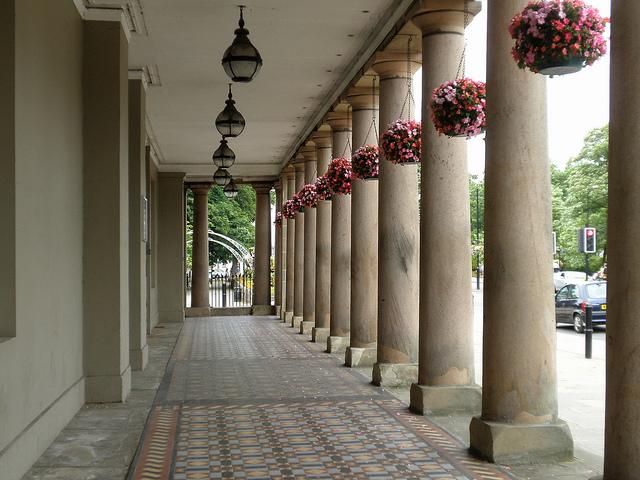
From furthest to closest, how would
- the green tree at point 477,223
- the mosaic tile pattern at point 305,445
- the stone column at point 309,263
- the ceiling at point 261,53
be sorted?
1. the green tree at point 477,223
2. the stone column at point 309,263
3. the ceiling at point 261,53
4. the mosaic tile pattern at point 305,445

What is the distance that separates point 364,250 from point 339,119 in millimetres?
3171

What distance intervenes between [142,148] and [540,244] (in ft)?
23.5

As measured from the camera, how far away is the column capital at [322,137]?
54.4 feet

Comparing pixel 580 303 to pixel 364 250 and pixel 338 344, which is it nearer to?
pixel 338 344

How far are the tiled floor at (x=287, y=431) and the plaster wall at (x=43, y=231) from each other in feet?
2.81

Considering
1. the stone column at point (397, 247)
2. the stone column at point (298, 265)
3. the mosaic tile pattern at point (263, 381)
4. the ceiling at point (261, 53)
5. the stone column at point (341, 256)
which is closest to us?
the ceiling at point (261, 53)

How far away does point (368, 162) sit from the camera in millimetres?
10859

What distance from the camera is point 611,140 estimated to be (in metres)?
4.67

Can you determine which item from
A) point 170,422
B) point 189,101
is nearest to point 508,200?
point 170,422

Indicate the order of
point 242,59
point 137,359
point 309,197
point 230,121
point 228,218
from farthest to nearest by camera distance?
1. point 228,218
2. point 309,197
3. point 137,359
4. point 230,121
5. point 242,59

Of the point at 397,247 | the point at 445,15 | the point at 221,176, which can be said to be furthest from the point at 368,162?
the point at 221,176

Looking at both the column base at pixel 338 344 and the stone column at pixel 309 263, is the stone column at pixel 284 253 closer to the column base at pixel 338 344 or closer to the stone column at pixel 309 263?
the stone column at pixel 309 263

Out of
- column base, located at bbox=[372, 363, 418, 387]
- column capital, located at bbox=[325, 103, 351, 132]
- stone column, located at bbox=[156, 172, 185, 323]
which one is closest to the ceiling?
column capital, located at bbox=[325, 103, 351, 132]

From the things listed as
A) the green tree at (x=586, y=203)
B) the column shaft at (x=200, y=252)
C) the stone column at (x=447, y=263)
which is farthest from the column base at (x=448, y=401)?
the green tree at (x=586, y=203)
